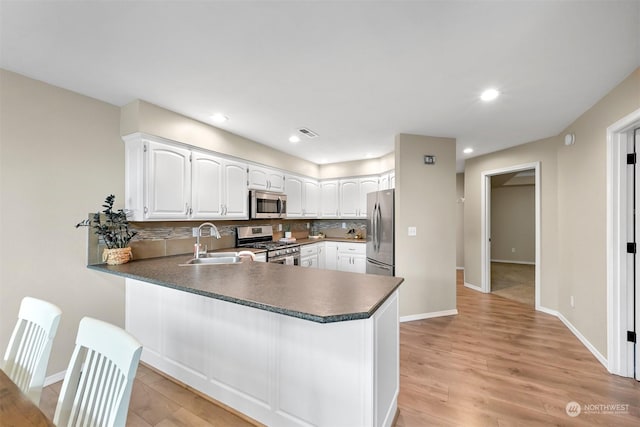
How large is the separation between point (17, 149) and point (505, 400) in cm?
419

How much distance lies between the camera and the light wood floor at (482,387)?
1.76m

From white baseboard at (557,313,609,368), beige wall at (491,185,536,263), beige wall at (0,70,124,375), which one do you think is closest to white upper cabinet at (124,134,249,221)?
beige wall at (0,70,124,375)

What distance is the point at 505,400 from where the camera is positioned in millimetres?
1923

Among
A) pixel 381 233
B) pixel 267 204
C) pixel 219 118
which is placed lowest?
pixel 381 233

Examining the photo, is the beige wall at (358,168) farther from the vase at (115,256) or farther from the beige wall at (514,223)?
Result: the beige wall at (514,223)

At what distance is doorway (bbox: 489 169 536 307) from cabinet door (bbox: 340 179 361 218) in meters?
4.09

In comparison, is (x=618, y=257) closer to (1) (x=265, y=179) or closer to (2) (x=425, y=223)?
(2) (x=425, y=223)

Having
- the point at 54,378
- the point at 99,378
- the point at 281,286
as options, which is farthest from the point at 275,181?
the point at 99,378

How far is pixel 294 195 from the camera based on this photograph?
4.68m

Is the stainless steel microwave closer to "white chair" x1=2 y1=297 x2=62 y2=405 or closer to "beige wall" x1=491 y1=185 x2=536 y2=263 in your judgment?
"white chair" x1=2 y1=297 x2=62 y2=405

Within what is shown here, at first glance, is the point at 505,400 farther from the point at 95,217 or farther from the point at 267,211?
the point at 95,217

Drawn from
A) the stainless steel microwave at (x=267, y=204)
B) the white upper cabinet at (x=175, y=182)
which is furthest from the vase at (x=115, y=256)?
the stainless steel microwave at (x=267, y=204)

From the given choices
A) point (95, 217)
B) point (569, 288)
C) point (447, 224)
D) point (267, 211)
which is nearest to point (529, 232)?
point (569, 288)

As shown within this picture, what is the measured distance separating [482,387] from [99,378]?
8.35 ft
